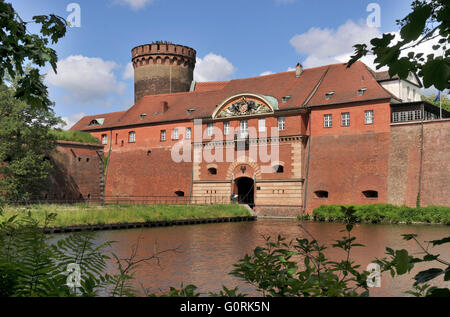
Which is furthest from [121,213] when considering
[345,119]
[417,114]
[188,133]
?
[417,114]

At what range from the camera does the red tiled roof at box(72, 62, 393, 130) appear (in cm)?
3844

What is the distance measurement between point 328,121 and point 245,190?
10597mm

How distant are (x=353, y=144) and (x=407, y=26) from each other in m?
35.6

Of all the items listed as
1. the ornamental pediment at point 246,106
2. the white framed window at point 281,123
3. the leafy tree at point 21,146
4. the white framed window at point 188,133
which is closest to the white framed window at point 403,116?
the white framed window at point 281,123

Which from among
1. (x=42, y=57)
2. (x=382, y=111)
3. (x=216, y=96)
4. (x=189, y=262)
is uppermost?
(x=216, y=96)

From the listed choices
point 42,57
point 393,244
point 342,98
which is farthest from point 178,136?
point 42,57

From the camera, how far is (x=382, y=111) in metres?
35.8

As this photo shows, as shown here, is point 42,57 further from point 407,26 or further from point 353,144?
point 353,144

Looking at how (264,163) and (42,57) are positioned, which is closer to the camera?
(42,57)

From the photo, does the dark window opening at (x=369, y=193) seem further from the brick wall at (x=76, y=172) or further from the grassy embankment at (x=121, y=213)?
the brick wall at (x=76, y=172)

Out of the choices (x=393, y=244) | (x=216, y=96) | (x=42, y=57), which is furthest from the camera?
(x=216, y=96)

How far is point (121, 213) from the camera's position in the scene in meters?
29.6

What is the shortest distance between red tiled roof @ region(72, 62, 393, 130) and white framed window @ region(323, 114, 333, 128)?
1.09 meters

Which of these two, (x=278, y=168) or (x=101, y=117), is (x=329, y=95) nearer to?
(x=278, y=168)
